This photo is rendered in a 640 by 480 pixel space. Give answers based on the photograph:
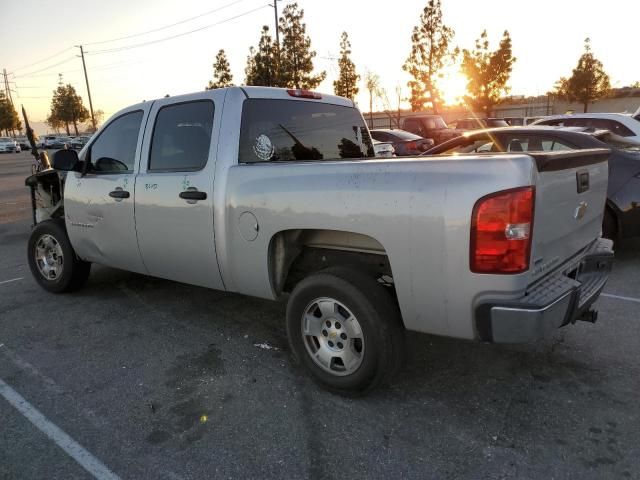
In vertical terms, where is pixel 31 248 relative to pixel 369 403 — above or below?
above

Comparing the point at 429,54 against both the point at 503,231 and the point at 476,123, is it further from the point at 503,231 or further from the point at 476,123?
the point at 503,231

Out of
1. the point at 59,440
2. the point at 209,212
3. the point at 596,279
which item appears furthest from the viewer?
the point at 209,212

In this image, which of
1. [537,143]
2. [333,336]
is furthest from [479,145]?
[333,336]

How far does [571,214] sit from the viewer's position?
9.89 feet

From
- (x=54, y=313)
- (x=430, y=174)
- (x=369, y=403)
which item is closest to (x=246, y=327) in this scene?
(x=369, y=403)

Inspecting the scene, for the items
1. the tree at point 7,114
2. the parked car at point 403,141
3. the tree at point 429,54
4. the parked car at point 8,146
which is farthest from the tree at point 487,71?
the tree at point 7,114

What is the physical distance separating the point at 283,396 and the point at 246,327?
4.19 feet

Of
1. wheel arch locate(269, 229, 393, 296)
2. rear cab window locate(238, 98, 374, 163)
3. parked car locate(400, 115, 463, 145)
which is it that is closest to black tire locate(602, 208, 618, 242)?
rear cab window locate(238, 98, 374, 163)

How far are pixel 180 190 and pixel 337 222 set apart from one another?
59.2 inches

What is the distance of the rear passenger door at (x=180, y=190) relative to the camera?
3.77 metres

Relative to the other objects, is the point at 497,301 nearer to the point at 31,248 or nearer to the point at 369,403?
the point at 369,403

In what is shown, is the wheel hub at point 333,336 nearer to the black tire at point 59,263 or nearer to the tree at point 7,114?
the black tire at point 59,263

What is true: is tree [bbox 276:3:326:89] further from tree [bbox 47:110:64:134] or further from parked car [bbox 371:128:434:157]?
tree [bbox 47:110:64:134]

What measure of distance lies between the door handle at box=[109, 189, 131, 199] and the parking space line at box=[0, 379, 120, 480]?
1706 millimetres
